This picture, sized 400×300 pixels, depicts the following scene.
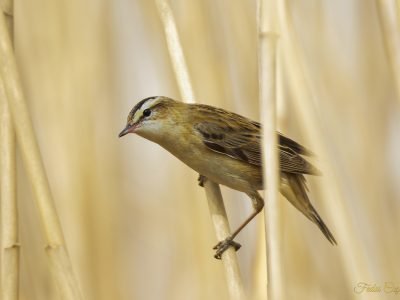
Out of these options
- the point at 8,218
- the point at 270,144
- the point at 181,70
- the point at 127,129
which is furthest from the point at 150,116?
the point at 270,144

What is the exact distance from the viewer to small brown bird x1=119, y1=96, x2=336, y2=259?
9.18 feet

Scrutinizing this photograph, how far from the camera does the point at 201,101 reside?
3129 millimetres

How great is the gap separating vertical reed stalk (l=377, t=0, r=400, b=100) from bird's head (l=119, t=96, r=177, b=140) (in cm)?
109

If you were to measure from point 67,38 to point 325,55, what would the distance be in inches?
45.2

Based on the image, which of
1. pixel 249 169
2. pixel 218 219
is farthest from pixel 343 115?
pixel 218 219

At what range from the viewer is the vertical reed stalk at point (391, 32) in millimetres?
1982

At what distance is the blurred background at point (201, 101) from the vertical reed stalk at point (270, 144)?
1.07 meters

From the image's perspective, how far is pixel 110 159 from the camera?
3230mm

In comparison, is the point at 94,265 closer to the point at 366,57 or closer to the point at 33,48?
the point at 33,48

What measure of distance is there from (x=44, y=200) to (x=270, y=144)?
0.62 metres

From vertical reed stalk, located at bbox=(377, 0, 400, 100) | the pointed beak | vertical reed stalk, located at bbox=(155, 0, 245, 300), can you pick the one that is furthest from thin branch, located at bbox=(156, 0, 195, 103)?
vertical reed stalk, located at bbox=(377, 0, 400, 100)

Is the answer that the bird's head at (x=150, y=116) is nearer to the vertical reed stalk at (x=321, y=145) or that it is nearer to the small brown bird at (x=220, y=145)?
the small brown bird at (x=220, y=145)

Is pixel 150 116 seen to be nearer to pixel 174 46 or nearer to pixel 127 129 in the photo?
pixel 127 129

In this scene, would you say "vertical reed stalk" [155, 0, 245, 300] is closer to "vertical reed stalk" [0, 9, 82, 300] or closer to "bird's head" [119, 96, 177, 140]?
"bird's head" [119, 96, 177, 140]
